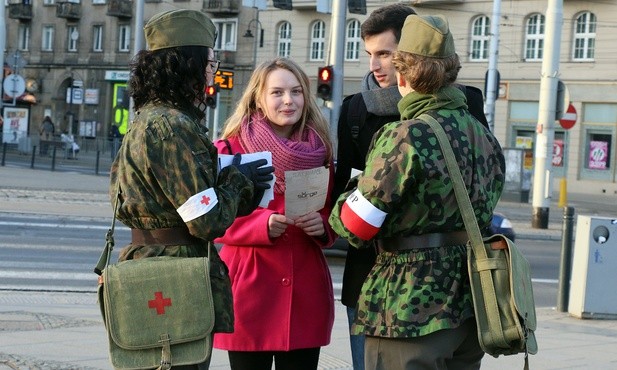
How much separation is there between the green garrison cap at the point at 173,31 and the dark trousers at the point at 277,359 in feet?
4.32

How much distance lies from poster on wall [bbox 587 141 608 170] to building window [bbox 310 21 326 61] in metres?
15.3

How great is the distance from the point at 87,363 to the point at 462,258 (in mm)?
3608

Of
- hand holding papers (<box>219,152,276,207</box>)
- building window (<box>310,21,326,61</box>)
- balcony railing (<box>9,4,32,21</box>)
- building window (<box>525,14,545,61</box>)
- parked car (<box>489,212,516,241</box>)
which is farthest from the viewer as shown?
balcony railing (<box>9,4,32,21</box>)

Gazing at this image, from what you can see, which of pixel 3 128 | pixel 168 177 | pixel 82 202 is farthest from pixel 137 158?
pixel 3 128

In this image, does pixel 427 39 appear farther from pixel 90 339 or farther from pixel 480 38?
pixel 480 38

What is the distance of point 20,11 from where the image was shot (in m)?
69.8

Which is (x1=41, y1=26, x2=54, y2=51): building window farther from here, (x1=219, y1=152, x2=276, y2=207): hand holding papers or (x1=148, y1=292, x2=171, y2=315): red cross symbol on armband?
(x1=148, y1=292, x2=171, y2=315): red cross symbol on armband

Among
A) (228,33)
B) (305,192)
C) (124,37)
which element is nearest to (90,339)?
(305,192)

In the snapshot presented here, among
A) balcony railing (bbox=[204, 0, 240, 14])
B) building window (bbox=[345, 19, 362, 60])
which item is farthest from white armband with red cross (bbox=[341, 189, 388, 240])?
balcony railing (bbox=[204, 0, 240, 14])

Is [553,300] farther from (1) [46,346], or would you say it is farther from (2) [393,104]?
(2) [393,104]

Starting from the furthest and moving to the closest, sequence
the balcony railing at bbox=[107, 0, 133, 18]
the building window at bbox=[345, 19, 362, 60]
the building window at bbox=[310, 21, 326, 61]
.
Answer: the balcony railing at bbox=[107, 0, 133, 18] → the building window at bbox=[310, 21, 326, 61] → the building window at bbox=[345, 19, 362, 60]

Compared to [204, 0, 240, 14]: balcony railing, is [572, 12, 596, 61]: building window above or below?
below

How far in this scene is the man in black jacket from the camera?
15.7ft

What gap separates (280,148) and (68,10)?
64124 millimetres
